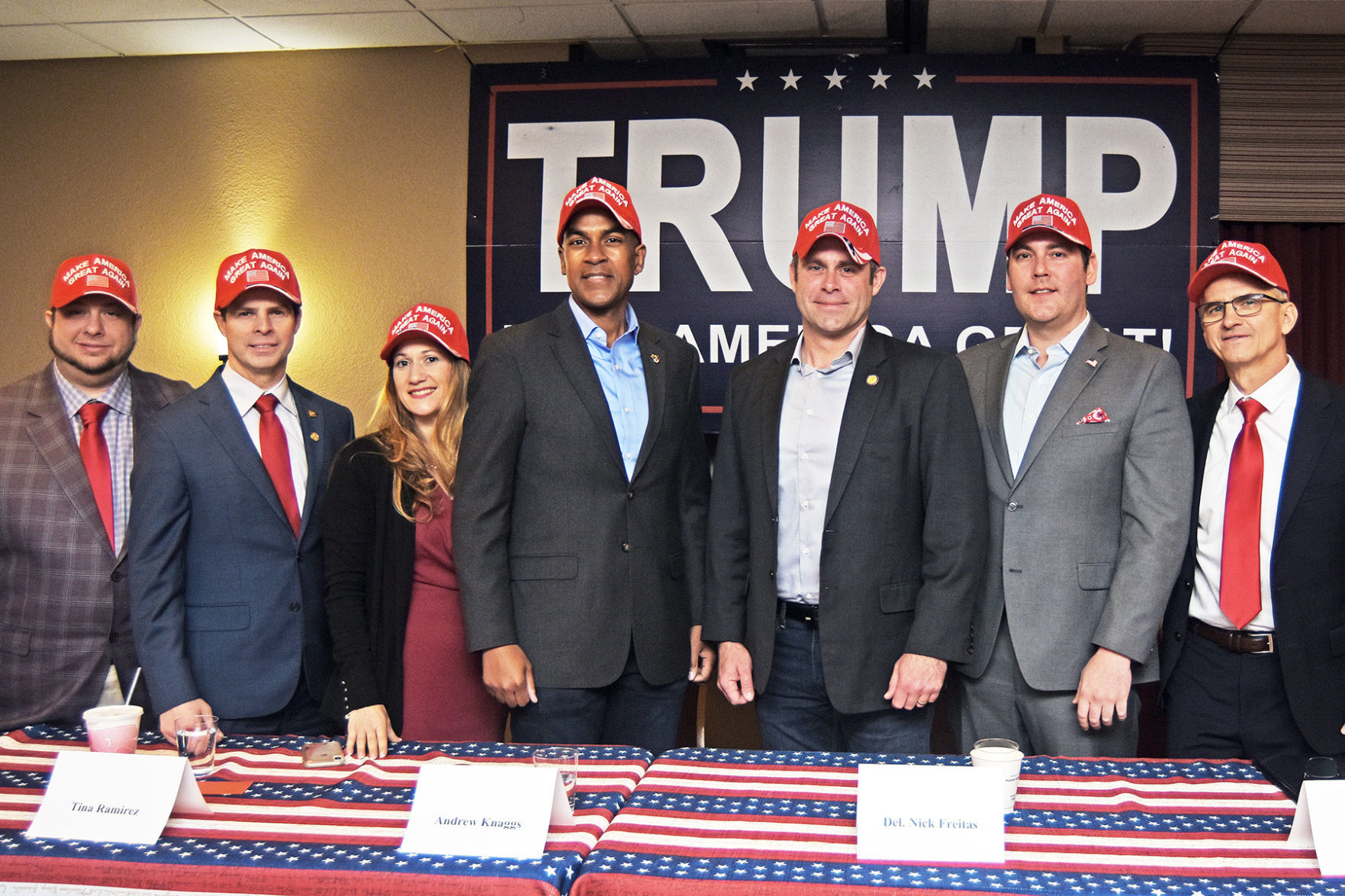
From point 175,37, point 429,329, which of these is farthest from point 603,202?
point 175,37

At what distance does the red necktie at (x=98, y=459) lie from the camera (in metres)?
2.50

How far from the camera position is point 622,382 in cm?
249

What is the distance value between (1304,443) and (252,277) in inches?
92.5

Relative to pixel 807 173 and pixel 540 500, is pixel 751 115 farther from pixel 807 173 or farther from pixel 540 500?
pixel 540 500

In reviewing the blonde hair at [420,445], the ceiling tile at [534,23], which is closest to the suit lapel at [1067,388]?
the blonde hair at [420,445]

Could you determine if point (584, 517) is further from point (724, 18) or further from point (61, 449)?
point (724, 18)

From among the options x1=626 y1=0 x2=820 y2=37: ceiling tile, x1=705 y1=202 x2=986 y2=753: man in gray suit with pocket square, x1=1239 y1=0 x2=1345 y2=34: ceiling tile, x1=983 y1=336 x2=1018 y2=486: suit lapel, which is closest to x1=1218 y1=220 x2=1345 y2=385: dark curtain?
x1=1239 y1=0 x2=1345 y2=34: ceiling tile

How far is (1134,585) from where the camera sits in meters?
2.17

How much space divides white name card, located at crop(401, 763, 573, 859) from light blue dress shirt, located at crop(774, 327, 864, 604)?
104 cm

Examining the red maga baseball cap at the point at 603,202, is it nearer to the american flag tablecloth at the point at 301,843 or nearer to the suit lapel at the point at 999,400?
the suit lapel at the point at 999,400

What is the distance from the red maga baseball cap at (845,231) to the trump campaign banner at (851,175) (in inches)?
64.1

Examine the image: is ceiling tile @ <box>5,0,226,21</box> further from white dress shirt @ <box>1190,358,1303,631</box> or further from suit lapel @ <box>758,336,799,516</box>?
white dress shirt @ <box>1190,358,1303,631</box>

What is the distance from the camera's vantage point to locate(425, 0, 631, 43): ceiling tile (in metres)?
3.94

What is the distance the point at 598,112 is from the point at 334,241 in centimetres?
125
